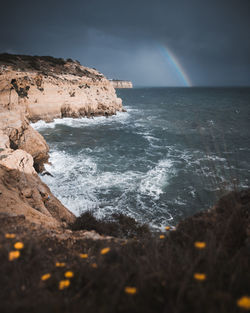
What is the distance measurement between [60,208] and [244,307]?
738 centimetres

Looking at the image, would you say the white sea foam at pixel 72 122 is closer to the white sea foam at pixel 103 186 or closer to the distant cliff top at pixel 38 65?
the distant cliff top at pixel 38 65

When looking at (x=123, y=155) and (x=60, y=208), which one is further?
(x=123, y=155)

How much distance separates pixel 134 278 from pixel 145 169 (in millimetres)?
12529

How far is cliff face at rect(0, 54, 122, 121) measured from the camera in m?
24.6

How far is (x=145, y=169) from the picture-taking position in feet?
47.5

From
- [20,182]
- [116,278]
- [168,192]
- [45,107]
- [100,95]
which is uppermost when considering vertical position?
[100,95]

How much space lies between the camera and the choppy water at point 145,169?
9.80 m

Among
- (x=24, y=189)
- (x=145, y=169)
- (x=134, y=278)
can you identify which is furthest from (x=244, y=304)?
(x=145, y=169)

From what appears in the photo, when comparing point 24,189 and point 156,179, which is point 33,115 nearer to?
point 156,179

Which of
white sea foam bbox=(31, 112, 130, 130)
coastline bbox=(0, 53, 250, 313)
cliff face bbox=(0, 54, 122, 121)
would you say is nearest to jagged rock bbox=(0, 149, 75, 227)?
coastline bbox=(0, 53, 250, 313)

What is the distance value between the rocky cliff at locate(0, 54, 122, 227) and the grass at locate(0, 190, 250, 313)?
7.06 feet

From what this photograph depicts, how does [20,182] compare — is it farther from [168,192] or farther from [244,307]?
[168,192]

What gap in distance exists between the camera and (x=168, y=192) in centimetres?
1127

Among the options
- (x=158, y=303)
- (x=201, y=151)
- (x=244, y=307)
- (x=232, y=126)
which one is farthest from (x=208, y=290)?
(x=232, y=126)
